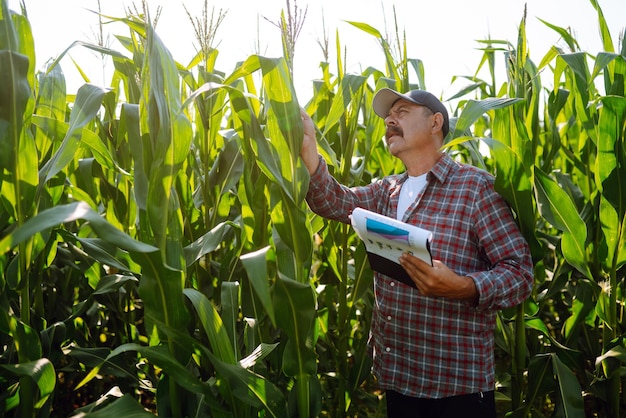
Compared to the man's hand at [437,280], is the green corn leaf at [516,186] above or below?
above

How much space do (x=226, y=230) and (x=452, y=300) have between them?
29.8 inches

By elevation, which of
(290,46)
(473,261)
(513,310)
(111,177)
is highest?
(290,46)

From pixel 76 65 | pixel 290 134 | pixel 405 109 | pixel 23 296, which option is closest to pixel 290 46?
pixel 290 134

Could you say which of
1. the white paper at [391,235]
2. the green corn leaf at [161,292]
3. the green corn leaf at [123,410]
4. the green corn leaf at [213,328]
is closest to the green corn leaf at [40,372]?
the green corn leaf at [123,410]

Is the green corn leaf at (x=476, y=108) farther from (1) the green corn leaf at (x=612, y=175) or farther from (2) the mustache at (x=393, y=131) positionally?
(1) the green corn leaf at (x=612, y=175)

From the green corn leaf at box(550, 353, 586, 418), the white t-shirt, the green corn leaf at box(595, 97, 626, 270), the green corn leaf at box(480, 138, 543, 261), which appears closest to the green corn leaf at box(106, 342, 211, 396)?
the white t-shirt

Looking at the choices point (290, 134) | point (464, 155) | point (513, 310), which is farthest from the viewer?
point (464, 155)

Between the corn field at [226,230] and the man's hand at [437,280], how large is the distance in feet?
0.97

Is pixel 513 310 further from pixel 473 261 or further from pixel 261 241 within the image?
pixel 261 241

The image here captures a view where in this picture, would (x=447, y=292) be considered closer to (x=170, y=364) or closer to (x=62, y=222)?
(x=170, y=364)

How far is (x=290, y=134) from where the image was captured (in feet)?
5.90

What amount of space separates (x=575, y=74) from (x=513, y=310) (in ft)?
2.92

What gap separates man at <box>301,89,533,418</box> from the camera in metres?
2.02

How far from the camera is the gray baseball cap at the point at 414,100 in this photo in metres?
2.19
